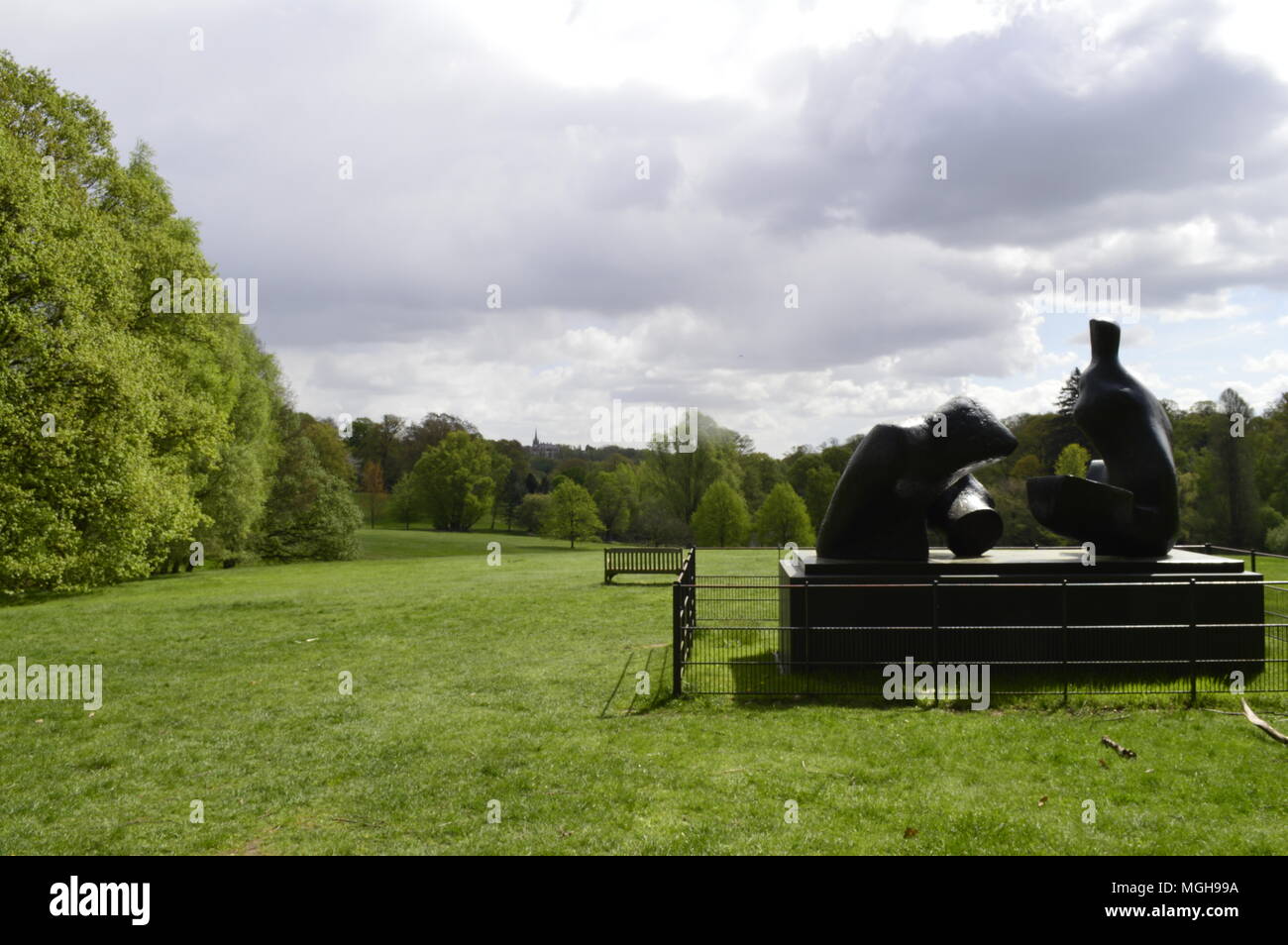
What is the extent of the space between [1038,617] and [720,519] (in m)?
38.6

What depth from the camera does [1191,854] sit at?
574 cm

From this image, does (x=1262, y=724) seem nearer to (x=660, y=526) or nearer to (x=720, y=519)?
(x=720, y=519)

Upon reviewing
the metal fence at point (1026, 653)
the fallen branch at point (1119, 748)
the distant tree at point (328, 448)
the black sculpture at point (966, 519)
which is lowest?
the fallen branch at point (1119, 748)

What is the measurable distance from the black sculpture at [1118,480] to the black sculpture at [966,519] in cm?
72

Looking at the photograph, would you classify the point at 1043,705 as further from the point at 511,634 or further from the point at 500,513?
the point at 500,513

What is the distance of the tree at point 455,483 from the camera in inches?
2756

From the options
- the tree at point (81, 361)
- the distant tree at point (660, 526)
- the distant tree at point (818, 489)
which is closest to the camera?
the tree at point (81, 361)

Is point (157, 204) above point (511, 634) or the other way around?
above

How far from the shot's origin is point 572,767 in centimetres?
783

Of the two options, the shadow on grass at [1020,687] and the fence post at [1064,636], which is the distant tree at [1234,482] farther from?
the fence post at [1064,636]

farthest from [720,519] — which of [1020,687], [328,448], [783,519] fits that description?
[1020,687]

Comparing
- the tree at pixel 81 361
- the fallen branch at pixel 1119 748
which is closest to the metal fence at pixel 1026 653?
the fallen branch at pixel 1119 748
